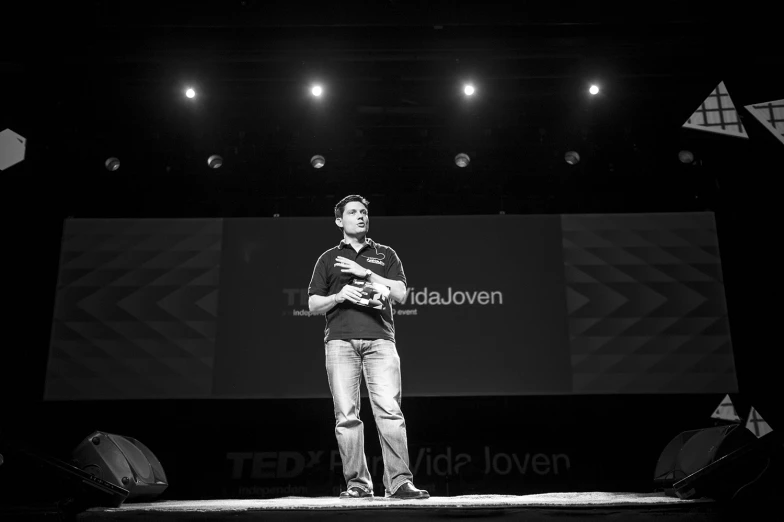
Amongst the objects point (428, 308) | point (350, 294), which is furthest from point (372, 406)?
point (428, 308)

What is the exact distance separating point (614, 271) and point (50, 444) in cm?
515

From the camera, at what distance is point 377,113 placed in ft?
20.1

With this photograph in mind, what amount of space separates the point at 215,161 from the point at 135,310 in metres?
1.56

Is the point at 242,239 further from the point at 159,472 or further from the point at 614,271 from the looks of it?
the point at 614,271

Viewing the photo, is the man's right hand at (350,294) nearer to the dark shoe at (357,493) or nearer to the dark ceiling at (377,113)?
the dark shoe at (357,493)

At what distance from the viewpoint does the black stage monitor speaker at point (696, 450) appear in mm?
3334

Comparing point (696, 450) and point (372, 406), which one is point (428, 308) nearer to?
point (372, 406)

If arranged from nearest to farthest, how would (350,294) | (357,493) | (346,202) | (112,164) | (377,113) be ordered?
(357,493)
(350,294)
(346,202)
(377,113)
(112,164)

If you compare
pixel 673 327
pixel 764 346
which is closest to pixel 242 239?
pixel 673 327

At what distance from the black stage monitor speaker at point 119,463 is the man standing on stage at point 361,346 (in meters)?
1.15

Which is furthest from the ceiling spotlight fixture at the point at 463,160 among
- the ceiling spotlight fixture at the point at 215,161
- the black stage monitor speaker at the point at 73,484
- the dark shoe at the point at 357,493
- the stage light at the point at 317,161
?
the black stage monitor speaker at the point at 73,484

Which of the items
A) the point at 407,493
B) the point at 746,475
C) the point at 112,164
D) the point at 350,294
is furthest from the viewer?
the point at 112,164

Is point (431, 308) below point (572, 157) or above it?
below

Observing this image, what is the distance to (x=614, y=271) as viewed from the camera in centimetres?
577
